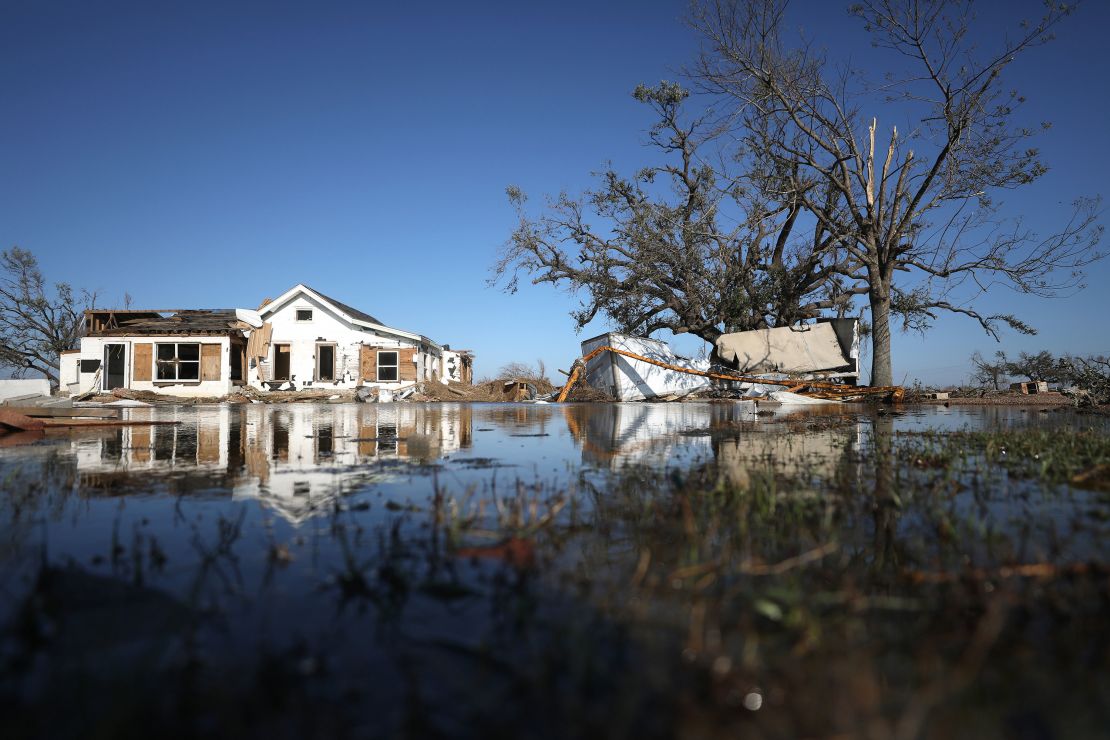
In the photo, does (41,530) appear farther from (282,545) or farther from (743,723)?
(743,723)

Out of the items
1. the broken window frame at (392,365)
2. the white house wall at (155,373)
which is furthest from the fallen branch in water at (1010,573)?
the white house wall at (155,373)

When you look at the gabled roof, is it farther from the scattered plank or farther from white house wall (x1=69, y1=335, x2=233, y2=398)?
the scattered plank

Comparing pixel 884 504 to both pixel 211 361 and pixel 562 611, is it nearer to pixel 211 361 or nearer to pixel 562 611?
pixel 562 611

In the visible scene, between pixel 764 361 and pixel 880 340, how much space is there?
3.79 m

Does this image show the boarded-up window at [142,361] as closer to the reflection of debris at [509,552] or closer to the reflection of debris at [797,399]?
the reflection of debris at [797,399]

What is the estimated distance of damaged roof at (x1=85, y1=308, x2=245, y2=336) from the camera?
26.2m

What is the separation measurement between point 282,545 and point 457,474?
77.2 inches

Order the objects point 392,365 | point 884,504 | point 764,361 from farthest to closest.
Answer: point 392,365
point 764,361
point 884,504

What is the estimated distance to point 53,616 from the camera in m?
1.62

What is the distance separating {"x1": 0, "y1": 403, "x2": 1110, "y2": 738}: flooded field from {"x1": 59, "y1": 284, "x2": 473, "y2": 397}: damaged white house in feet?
80.8

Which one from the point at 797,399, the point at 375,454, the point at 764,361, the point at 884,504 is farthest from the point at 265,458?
the point at 764,361

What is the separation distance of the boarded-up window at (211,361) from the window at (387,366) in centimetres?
695

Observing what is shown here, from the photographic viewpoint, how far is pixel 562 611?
5.55 feet

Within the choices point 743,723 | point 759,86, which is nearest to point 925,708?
point 743,723
